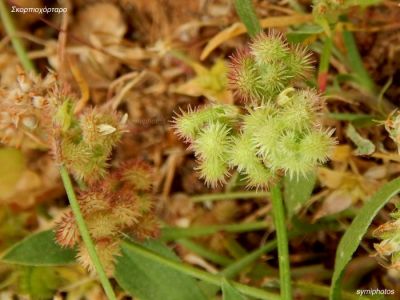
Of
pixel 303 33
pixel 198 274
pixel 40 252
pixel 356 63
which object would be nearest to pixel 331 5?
pixel 303 33

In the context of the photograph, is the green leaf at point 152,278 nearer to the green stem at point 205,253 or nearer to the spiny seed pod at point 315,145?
the green stem at point 205,253

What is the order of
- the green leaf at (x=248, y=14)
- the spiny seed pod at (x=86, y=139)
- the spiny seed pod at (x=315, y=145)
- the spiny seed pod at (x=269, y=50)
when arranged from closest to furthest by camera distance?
the spiny seed pod at (x=315, y=145)
the spiny seed pod at (x=269, y=50)
the spiny seed pod at (x=86, y=139)
the green leaf at (x=248, y=14)

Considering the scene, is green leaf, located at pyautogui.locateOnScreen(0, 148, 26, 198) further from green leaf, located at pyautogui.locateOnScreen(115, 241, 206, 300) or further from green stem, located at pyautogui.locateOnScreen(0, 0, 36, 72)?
green leaf, located at pyautogui.locateOnScreen(115, 241, 206, 300)

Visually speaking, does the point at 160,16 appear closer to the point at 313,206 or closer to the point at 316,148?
the point at 313,206

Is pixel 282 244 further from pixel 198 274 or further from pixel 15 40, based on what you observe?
pixel 15 40

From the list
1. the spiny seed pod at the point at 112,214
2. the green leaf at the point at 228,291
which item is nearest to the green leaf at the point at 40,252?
the spiny seed pod at the point at 112,214

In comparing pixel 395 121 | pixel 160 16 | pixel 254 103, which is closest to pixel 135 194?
pixel 254 103

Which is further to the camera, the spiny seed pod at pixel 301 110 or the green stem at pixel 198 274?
the green stem at pixel 198 274
